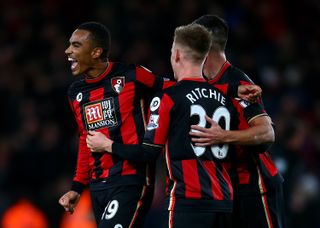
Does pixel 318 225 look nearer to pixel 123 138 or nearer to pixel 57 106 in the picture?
pixel 57 106

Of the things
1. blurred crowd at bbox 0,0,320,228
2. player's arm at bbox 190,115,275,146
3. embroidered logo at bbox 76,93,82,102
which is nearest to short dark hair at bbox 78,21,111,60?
embroidered logo at bbox 76,93,82,102

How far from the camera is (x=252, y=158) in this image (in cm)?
616

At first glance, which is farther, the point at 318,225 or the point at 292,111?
the point at 292,111

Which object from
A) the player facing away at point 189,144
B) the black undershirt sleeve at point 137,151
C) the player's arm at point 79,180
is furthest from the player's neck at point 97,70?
the player facing away at point 189,144

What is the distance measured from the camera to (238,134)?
565 centimetres

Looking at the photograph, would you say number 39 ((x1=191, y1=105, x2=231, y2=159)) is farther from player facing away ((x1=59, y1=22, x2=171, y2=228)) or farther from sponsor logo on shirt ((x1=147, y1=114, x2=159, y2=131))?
player facing away ((x1=59, y1=22, x2=171, y2=228))

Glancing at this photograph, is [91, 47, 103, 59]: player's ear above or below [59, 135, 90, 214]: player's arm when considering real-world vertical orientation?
above

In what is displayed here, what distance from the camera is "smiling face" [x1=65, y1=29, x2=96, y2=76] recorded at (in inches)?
247

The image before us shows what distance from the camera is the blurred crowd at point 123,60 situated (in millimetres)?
10641

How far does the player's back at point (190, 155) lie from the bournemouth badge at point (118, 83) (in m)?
0.71

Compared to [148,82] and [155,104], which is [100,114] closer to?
[148,82]

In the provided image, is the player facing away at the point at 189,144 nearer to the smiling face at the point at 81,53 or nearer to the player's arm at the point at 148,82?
the player's arm at the point at 148,82

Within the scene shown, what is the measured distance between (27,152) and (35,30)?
201 cm

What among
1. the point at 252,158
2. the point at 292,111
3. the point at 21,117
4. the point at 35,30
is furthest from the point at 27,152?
the point at 252,158
